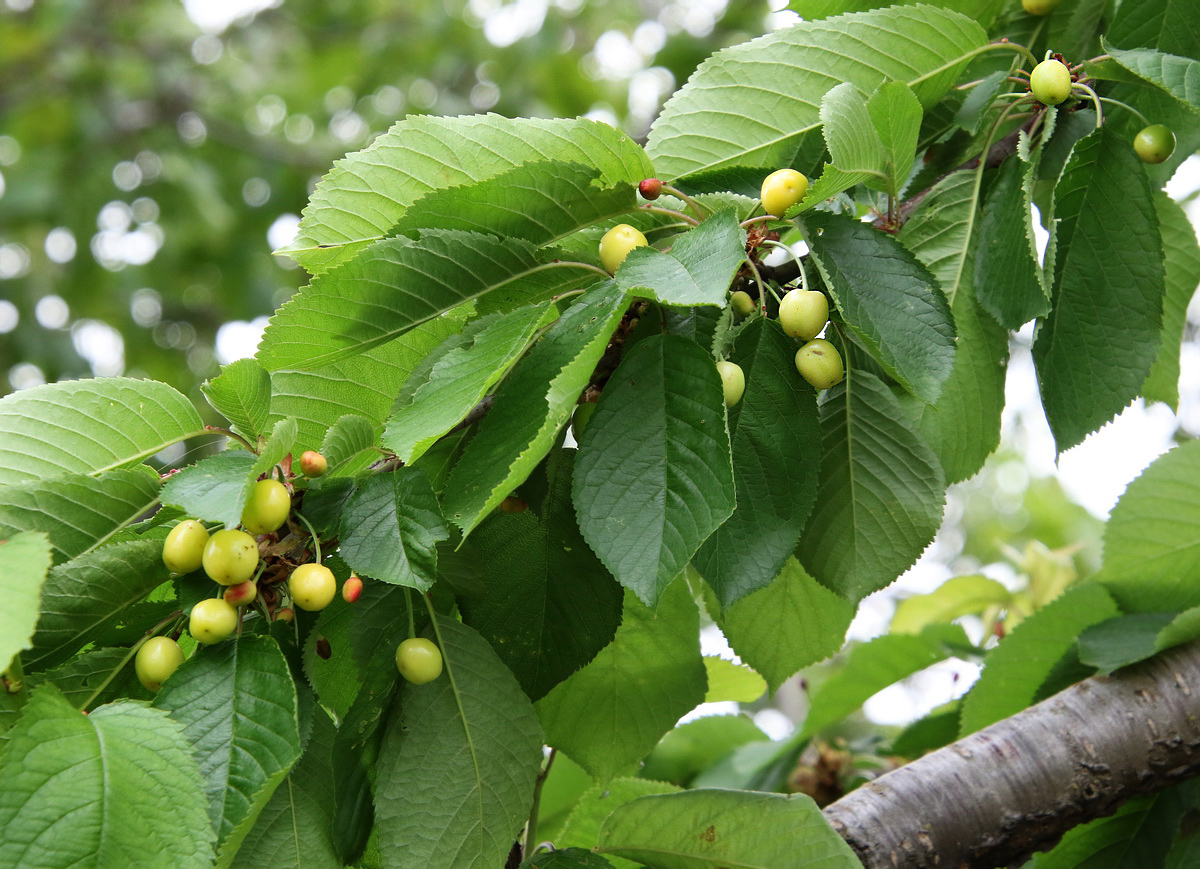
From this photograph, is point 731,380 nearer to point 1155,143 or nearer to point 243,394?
point 243,394

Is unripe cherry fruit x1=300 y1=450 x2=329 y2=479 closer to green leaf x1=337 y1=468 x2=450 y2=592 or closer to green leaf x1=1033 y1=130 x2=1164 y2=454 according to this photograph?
green leaf x1=337 y1=468 x2=450 y2=592

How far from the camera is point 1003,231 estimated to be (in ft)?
3.01

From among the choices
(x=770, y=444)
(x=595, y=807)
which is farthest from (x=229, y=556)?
(x=595, y=807)

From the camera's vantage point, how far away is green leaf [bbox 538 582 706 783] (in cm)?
94

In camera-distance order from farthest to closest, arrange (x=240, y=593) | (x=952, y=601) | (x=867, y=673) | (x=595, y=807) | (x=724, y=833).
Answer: (x=952, y=601), (x=867, y=673), (x=595, y=807), (x=724, y=833), (x=240, y=593)

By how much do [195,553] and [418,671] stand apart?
0.56 ft

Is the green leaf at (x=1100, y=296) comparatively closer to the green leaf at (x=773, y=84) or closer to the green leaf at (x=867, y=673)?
the green leaf at (x=773, y=84)

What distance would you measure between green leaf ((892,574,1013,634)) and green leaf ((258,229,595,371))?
4.01ft

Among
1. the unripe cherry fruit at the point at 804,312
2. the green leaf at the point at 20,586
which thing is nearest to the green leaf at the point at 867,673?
the unripe cherry fruit at the point at 804,312

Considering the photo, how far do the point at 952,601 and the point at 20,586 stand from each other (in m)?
1.53

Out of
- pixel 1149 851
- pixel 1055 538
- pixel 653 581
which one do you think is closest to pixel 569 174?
pixel 653 581

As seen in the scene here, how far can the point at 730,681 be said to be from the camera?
1.14m

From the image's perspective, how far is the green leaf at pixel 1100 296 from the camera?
93 cm

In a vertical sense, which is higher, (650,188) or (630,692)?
(650,188)
